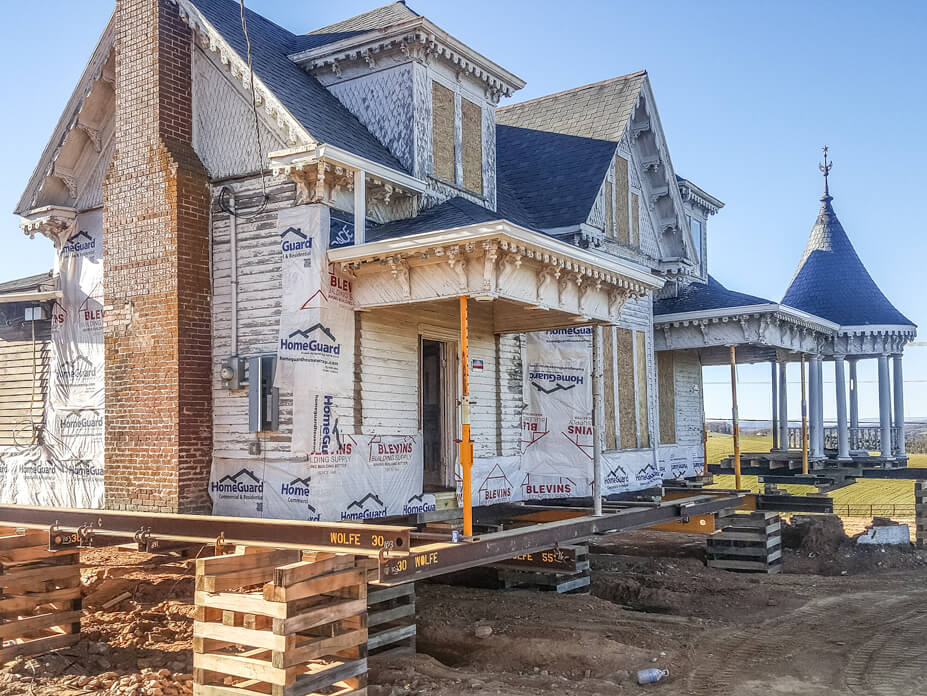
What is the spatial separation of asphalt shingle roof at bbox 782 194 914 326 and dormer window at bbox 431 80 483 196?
1675 centimetres

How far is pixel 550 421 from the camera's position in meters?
15.6

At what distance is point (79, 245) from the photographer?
47.8ft

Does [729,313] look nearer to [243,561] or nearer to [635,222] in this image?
A: [635,222]

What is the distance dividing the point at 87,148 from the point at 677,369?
14.6 m

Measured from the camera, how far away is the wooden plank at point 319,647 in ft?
24.2

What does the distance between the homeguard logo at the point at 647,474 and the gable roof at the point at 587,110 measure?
7079mm

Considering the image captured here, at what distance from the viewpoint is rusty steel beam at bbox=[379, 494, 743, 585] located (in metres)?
8.14

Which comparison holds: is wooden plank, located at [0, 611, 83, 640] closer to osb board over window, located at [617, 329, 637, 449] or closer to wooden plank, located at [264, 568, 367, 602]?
wooden plank, located at [264, 568, 367, 602]

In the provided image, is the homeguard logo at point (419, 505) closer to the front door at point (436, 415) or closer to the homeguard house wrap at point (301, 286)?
the homeguard house wrap at point (301, 286)

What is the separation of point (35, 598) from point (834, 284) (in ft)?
86.3

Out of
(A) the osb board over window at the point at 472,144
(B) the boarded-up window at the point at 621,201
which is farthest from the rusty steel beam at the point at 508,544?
(B) the boarded-up window at the point at 621,201

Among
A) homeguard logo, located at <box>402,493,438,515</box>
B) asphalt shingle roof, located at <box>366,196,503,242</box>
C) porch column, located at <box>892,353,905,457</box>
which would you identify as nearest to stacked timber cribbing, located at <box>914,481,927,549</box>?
porch column, located at <box>892,353,905,457</box>

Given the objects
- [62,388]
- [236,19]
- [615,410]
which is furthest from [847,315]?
[62,388]

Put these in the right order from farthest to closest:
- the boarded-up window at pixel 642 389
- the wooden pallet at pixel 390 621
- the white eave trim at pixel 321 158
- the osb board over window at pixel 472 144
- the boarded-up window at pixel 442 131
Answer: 1. the boarded-up window at pixel 642 389
2. the osb board over window at pixel 472 144
3. the boarded-up window at pixel 442 131
4. the white eave trim at pixel 321 158
5. the wooden pallet at pixel 390 621
